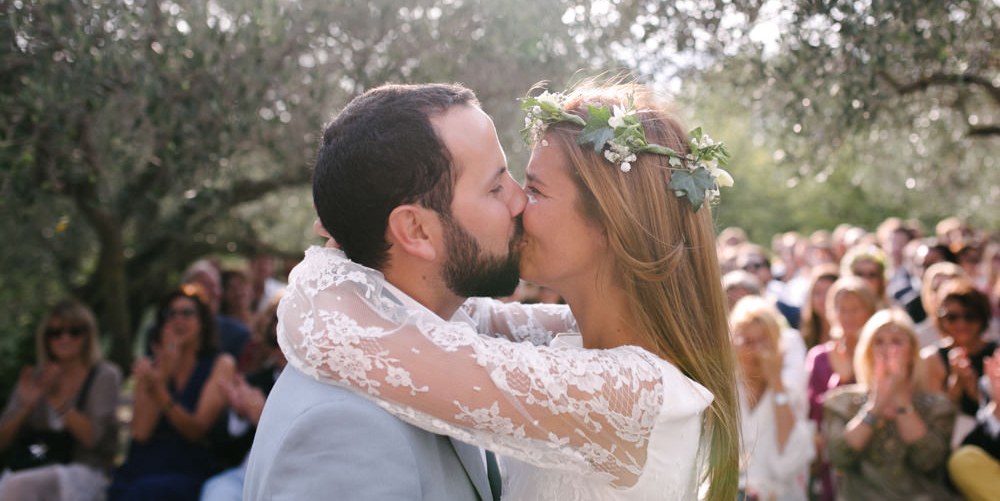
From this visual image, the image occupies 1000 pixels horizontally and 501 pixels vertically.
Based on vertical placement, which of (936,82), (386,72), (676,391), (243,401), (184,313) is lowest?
(243,401)

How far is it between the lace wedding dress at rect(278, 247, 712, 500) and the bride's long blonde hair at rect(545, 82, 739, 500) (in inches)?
7.9

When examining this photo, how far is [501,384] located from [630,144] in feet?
2.85

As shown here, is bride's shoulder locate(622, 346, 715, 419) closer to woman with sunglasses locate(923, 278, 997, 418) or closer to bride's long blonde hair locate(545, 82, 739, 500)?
bride's long blonde hair locate(545, 82, 739, 500)

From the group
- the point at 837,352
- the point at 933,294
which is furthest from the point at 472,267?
the point at 933,294

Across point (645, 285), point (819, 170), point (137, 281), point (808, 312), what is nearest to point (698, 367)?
point (645, 285)

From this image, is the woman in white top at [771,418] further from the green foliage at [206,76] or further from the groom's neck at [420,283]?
the groom's neck at [420,283]

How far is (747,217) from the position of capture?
30.8m

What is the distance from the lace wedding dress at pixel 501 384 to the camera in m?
1.90

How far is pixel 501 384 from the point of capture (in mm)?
1913

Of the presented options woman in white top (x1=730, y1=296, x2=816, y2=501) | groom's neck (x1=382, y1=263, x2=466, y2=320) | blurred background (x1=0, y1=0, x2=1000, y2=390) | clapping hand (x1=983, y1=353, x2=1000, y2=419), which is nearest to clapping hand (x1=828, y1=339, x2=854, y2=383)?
woman in white top (x1=730, y1=296, x2=816, y2=501)

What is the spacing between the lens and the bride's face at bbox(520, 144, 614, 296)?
7.78 feet

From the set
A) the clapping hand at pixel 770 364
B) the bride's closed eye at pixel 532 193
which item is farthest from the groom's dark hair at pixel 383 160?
the clapping hand at pixel 770 364

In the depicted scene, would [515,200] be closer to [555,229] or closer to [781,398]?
[555,229]

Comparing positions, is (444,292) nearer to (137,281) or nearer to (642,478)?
(642,478)
